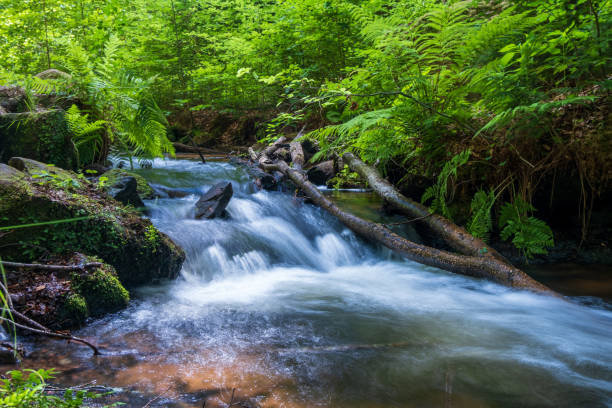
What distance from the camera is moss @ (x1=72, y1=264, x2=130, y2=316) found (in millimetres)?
2834

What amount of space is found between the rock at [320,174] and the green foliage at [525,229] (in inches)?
179

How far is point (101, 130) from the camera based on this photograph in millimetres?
5559

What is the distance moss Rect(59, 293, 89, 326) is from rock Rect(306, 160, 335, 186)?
5888 millimetres

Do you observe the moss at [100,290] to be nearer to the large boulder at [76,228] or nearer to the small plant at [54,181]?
the large boulder at [76,228]

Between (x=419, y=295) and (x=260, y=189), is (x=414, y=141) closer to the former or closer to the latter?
(x=419, y=295)

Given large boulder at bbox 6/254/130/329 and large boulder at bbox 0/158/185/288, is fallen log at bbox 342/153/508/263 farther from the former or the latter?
large boulder at bbox 6/254/130/329

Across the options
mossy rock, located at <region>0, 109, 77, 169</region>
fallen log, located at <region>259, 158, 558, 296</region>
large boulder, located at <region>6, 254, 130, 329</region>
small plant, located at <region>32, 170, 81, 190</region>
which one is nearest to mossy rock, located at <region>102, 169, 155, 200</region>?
mossy rock, located at <region>0, 109, 77, 169</region>

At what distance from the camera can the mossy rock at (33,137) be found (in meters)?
4.82

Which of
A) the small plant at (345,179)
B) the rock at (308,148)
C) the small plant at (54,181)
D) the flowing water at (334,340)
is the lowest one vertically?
the flowing water at (334,340)

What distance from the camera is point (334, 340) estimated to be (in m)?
2.80

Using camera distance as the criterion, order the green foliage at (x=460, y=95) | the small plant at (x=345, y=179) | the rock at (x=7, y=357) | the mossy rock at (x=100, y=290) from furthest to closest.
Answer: the small plant at (x=345, y=179), the green foliage at (x=460, y=95), the mossy rock at (x=100, y=290), the rock at (x=7, y=357)

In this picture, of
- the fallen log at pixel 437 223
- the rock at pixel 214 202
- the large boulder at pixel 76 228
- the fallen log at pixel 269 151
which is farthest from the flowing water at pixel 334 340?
the fallen log at pixel 269 151

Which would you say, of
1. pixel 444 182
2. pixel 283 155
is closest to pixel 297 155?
pixel 283 155

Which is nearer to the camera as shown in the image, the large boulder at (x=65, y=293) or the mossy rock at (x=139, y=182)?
the large boulder at (x=65, y=293)
